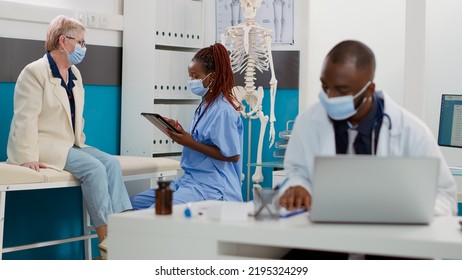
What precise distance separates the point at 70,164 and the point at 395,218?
89.4 inches

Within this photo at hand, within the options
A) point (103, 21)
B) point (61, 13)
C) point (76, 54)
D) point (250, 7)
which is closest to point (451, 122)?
point (250, 7)

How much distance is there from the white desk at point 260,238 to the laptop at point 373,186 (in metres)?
0.04

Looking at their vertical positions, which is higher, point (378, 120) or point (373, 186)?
point (378, 120)

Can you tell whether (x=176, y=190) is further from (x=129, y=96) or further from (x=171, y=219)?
(x=171, y=219)

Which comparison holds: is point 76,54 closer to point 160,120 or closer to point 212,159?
point 160,120

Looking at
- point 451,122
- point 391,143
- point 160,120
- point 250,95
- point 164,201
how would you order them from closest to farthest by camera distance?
1. point 164,201
2. point 391,143
3. point 160,120
4. point 451,122
5. point 250,95

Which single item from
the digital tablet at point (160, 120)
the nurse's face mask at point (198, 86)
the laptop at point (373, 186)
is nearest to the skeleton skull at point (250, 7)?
the nurse's face mask at point (198, 86)

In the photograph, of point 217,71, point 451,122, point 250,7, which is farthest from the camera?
point 250,7

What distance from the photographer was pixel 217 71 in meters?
3.88

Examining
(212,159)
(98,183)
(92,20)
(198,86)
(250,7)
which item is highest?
(250,7)

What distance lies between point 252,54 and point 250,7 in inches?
11.4

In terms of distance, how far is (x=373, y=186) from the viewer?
190cm

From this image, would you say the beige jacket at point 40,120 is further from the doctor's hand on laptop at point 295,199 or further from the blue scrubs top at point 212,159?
the doctor's hand on laptop at point 295,199

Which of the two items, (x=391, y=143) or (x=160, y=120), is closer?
(x=391, y=143)
